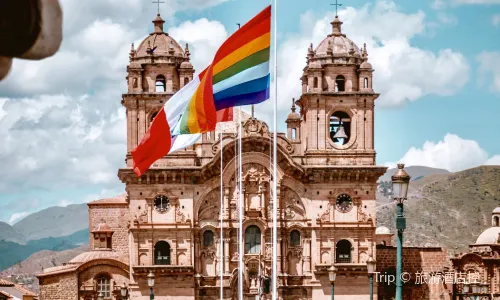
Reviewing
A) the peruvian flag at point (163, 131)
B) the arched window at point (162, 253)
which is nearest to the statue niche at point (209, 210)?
the arched window at point (162, 253)

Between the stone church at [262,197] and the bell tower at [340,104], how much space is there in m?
0.05

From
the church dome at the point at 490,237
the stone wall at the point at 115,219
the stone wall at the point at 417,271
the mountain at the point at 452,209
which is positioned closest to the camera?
the stone wall at the point at 417,271

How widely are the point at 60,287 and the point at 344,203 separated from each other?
1372 centimetres

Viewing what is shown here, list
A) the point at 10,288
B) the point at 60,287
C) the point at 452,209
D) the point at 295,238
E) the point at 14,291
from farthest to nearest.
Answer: the point at 452,209, the point at 10,288, the point at 14,291, the point at 60,287, the point at 295,238

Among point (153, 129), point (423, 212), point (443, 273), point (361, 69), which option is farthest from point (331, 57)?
point (423, 212)

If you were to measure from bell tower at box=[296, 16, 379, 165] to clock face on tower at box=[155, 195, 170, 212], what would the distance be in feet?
21.9

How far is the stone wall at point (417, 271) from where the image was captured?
173 feet

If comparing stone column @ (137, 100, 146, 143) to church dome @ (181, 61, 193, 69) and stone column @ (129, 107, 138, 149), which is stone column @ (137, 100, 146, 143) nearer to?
stone column @ (129, 107, 138, 149)

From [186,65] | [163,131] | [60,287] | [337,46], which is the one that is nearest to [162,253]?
[60,287]

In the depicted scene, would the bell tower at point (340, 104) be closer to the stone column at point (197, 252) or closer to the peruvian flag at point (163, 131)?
the stone column at point (197, 252)

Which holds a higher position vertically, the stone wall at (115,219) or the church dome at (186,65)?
the church dome at (186,65)

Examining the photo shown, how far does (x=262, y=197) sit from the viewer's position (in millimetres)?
50344

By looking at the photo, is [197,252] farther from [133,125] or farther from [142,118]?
[142,118]

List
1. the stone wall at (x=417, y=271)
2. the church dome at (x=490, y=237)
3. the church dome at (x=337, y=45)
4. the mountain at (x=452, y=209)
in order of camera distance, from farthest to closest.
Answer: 1. the mountain at (x=452, y=209)
2. the church dome at (x=490, y=237)
3. the stone wall at (x=417, y=271)
4. the church dome at (x=337, y=45)
